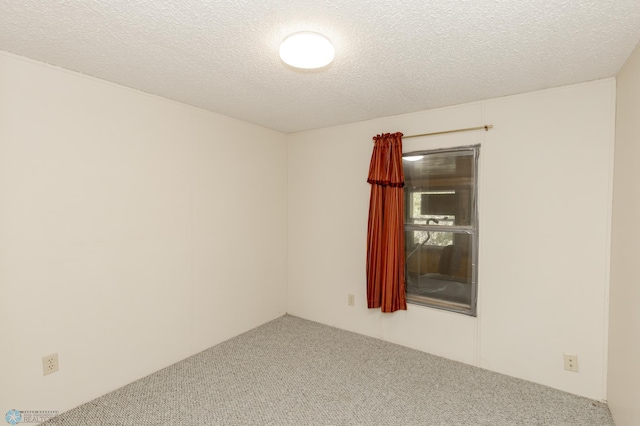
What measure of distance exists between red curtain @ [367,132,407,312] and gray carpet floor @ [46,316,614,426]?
1.74 feet

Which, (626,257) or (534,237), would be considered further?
(534,237)

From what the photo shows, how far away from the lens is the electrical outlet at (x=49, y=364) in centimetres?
197

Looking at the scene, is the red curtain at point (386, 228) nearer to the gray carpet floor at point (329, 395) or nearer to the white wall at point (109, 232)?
the gray carpet floor at point (329, 395)

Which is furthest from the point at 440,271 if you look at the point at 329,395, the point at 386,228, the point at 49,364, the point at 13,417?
the point at 13,417

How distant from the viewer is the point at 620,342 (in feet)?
6.17

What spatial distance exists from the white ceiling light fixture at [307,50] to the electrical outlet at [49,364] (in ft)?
7.59

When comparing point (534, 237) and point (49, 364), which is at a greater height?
point (534, 237)

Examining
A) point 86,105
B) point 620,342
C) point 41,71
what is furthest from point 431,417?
point 41,71

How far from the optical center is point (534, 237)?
239 centimetres

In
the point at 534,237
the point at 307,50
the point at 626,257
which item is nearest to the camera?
the point at 307,50

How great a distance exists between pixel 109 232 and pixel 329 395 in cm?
195

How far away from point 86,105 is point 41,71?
0.90 ft

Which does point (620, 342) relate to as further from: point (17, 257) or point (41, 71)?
point (41, 71)

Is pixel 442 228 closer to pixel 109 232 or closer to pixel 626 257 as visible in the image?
pixel 626 257
